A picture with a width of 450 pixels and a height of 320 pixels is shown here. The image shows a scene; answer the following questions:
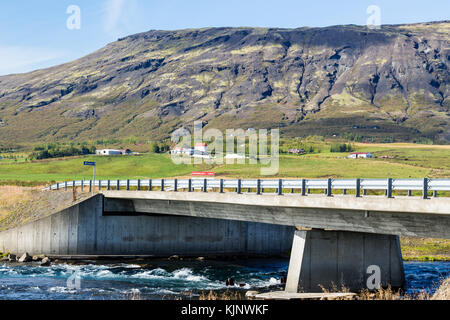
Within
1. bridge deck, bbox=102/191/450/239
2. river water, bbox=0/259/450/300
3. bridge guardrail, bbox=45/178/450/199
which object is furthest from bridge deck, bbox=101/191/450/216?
river water, bbox=0/259/450/300

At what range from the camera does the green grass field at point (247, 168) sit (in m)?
132

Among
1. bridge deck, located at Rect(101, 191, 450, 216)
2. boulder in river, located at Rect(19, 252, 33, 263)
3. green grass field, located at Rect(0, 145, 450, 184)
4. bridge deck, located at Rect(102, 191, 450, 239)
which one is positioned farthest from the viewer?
green grass field, located at Rect(0, 145, 450, 184)

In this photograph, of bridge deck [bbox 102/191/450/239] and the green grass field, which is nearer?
bridge deck [bbox 102/191/450/239]

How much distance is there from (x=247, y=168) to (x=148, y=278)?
10253 centimetres

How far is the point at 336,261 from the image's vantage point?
1284 inches

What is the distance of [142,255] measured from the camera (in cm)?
5181

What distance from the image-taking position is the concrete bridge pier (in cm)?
3222

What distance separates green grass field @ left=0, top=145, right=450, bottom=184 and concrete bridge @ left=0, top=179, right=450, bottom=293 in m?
69.2

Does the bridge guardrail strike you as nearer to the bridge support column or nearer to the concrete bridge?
the concrete bridge

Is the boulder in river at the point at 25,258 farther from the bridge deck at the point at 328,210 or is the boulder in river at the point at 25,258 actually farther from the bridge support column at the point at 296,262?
the bridge support column at the point at 296,262

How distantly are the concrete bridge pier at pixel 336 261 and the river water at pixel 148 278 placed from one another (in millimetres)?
2764

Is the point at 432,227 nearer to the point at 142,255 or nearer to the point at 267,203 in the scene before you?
the point at 267,203

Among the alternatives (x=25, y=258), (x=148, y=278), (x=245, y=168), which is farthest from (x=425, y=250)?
(x=245, y=168)

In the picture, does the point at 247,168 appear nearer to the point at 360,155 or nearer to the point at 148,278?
the point at 360,155
